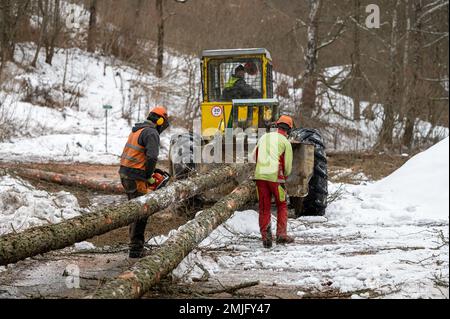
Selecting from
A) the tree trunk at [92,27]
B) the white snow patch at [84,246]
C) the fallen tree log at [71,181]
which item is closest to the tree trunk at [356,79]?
the tree trunk at [92,27]

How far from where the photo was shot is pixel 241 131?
418 inches

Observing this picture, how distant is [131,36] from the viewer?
28766 millimetres

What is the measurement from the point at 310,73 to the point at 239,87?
1045cm

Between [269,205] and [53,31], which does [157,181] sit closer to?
[269,205]

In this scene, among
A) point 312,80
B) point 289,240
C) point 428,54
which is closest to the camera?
point 289,240

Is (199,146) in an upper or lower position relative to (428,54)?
lower

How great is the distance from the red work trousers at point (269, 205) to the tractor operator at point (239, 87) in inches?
113

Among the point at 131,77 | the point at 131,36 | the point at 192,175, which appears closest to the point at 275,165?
the point at 192,175

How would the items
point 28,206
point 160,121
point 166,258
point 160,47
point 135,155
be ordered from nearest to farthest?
1. point 166,258
2. point 135,155
3. point 160,121
4. point 28,206
5. point 160,47

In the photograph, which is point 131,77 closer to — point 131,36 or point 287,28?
point 131,36

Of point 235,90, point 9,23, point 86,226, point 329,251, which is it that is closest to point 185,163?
point 235,90

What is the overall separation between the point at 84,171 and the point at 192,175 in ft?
15.5

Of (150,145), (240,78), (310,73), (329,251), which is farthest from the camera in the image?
(310,73)
